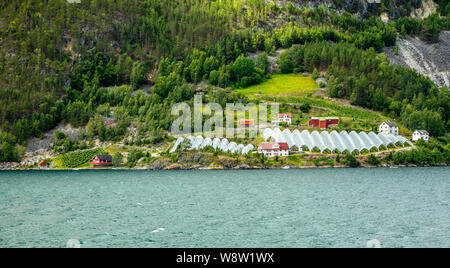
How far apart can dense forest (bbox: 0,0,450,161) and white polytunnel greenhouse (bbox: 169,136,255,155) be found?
11453 millimetres

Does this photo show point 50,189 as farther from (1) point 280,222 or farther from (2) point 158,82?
(2) point 158,82

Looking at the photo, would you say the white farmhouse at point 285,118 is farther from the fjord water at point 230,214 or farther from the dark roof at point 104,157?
the fjord water at point 230,214

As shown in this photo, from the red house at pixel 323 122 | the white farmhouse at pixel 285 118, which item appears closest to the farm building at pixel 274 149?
the white farmhouse at pixel 285 118

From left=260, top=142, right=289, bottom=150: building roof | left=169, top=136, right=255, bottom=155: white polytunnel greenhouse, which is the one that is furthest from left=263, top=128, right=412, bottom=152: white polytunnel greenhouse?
left=169, top=136, right=255, bottom=155: white polytunnel greenhouse

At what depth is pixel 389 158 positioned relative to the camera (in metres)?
111

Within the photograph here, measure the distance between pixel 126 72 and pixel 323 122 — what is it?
287ft

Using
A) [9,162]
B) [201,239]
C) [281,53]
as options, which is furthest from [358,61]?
[201,239]

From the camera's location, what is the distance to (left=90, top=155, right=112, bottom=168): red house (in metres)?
117

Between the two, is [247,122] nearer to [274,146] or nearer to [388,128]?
[274,146]

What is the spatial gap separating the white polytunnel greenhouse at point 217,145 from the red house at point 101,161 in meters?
17.0

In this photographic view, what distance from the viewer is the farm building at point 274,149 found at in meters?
108

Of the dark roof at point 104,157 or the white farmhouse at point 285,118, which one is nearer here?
the dark roof at point 104,157

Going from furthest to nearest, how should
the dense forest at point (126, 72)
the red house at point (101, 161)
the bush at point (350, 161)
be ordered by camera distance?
1. the dense forest at point (126, 72)
2. the red house at point (101, 161)
3. the bush at point (350, 161)

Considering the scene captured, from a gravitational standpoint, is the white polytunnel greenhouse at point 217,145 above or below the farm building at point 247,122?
below
